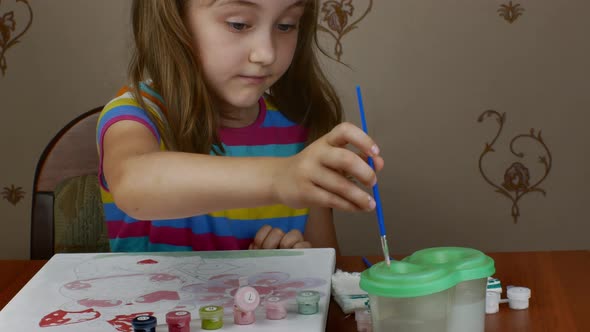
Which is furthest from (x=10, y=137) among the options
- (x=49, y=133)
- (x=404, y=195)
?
(x=404, y=195)

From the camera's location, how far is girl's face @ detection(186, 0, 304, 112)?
958mm

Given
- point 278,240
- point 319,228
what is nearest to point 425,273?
point 278,240

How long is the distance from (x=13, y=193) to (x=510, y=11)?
118 cm

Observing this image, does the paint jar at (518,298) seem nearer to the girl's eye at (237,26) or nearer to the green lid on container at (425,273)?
the green lid on container at (425,273)

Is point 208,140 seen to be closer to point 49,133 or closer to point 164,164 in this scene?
point 164,164

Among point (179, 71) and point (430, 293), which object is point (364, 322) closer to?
point (430, 293)

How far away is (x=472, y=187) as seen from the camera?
71.9 inches

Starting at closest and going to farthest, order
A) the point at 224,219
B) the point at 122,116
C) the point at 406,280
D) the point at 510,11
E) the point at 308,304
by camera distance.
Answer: the point at 406,280 < the point at 308,304 < the point at 122,116 < the point at 224,219 < the point at 510,11

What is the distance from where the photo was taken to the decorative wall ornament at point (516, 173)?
1.80 m

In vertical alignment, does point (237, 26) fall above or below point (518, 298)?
above

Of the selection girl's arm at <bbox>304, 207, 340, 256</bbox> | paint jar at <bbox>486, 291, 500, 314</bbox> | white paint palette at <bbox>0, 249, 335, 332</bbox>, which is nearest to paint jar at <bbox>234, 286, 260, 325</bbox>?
white paint palette at <bbox>0, 249, 335, 332</bbox>

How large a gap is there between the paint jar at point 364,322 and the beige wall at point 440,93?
3.64 feet

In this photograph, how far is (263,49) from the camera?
97cm

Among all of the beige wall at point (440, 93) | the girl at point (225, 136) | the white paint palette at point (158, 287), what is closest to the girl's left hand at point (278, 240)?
the girl at point (225, 136)
